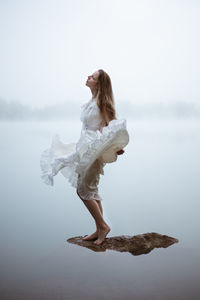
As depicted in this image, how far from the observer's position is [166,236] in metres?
3.41

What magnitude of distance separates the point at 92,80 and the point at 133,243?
1.38 metres

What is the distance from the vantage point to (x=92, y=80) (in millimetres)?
3078

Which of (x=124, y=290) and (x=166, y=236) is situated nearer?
(x=124, y=290)

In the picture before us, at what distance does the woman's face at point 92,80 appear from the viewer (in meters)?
3.07

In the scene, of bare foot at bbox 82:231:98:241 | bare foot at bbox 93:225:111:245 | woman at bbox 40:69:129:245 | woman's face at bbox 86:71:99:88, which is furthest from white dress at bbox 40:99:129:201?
bare foot at bbox 82:231:98:241

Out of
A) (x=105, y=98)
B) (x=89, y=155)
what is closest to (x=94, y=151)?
(x=89, y=155)

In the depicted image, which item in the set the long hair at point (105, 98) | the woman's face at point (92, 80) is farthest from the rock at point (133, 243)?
the woman's face at point (92, 80)

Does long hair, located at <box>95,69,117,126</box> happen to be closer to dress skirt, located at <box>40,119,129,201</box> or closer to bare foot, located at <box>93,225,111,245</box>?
dress skirt, located at <box>40,119,129,201</box>

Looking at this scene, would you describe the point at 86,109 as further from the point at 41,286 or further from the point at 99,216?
the point at 41,286

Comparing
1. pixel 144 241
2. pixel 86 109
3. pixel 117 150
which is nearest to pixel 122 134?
pixel 117 150

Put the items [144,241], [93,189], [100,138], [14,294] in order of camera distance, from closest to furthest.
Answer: [14,294] → [100,138] → [93,189] → [144,241]

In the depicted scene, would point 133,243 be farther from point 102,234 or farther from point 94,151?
point 94,151

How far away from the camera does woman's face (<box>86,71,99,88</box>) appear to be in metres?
3.07

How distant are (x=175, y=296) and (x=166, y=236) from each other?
103 cm
